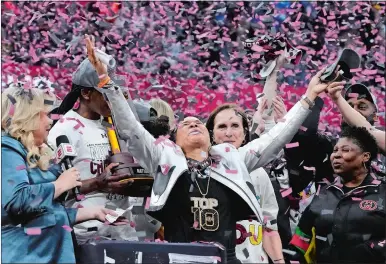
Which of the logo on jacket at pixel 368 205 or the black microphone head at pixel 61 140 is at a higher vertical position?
the black microphone head at pixel 61 140

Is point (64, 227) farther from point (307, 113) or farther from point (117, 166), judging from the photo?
point (307, 113)

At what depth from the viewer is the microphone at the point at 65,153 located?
388 centimetres

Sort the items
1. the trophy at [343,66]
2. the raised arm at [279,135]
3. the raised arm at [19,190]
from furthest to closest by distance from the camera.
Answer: the trophy at [343,66], the raised arm at [279,135], the raised arm at [19,190]

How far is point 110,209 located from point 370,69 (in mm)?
1607

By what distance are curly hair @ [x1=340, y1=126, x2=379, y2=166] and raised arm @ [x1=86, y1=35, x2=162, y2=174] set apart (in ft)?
3.39

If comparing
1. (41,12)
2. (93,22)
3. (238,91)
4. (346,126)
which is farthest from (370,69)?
(41,12)

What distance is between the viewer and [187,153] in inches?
159

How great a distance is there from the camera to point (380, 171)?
4.30 m

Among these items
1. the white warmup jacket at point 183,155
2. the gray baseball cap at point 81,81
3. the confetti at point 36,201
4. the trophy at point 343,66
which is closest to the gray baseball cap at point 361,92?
the trophy at point 343,66

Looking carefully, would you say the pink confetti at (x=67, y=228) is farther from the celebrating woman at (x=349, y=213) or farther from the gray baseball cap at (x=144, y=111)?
the celebrating woman at (x=349, y=213)

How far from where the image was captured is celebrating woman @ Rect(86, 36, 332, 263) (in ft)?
12.8

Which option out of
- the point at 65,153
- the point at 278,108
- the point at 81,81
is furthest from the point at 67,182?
the point at 278,108

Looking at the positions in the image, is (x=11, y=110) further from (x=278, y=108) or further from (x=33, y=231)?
(x=278, y=108)

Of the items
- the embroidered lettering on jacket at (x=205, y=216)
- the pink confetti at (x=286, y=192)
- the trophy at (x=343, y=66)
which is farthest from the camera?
the pink confetti at (x=286, y=192)
